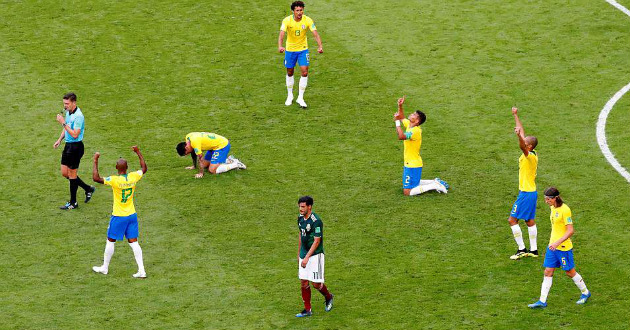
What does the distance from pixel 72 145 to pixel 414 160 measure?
7365 millimetres

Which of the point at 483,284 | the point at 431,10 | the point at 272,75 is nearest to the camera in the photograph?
the point at 483,284

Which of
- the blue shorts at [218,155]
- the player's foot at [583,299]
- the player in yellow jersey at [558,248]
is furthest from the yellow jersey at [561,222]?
the blue shorts at [218,155]

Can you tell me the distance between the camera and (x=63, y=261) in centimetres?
2127

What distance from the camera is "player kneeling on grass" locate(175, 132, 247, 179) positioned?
2433 centimetres

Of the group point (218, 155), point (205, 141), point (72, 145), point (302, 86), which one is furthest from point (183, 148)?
point (302, 86)

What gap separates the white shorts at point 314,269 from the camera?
739 inches

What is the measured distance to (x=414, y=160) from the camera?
23641mm

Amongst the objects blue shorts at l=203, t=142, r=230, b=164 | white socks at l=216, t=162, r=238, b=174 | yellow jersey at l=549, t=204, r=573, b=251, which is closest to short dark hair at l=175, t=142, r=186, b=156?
blue shorts at l=203, t=142, r=230, b=164

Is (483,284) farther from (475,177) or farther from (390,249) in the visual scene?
(475,177)

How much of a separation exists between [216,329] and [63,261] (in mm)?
4171

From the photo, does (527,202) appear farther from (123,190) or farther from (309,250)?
(123,190)

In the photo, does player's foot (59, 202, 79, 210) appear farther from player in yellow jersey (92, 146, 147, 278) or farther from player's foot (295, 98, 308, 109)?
player's foot (295, 98, 308, 109)

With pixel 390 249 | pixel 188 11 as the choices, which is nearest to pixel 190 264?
pixel 390 249

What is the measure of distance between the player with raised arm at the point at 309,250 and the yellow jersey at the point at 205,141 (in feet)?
20.0
